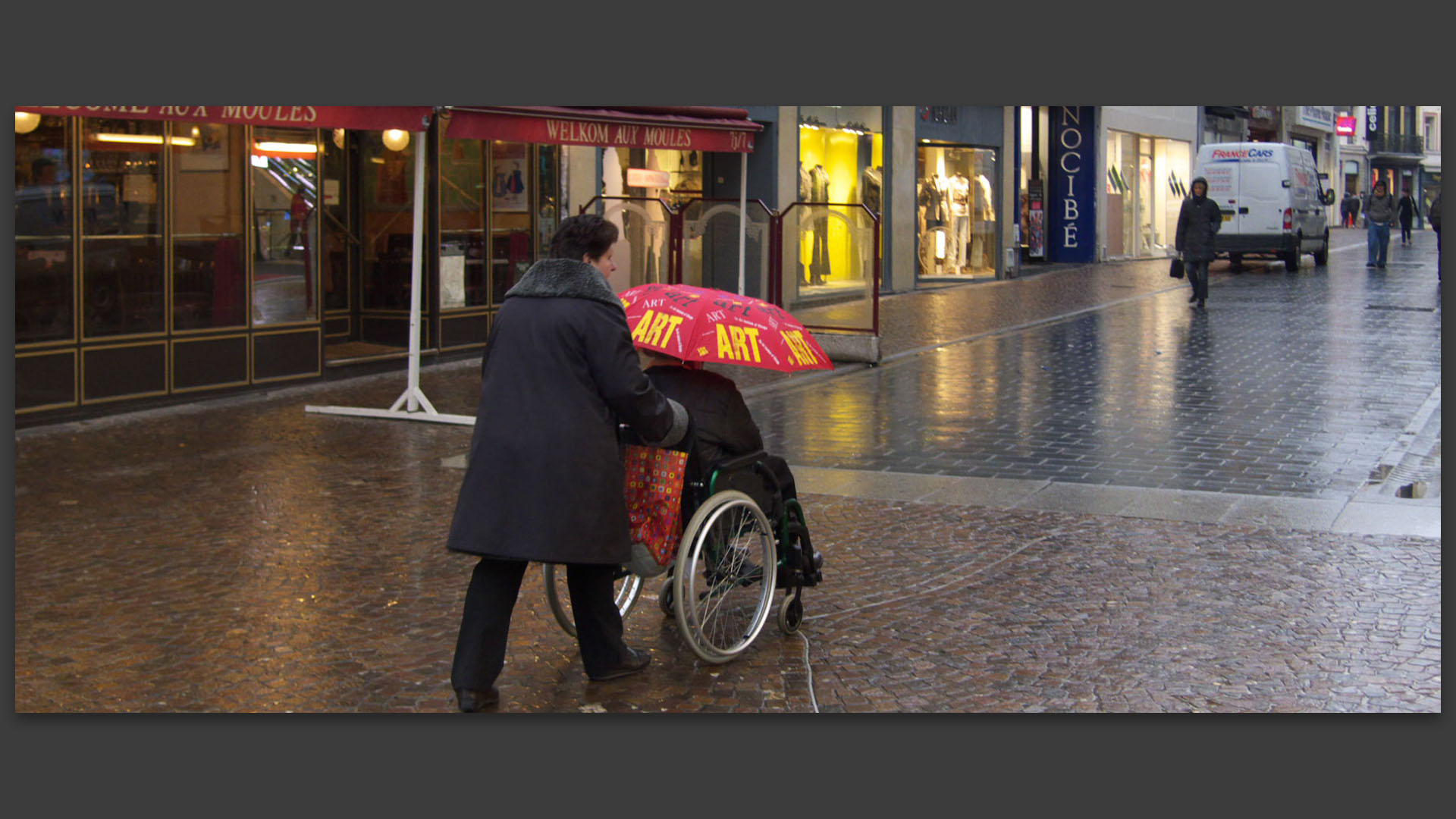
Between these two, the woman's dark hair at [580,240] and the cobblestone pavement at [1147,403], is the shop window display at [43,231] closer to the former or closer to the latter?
the cobblestone pavement at [1147,403]

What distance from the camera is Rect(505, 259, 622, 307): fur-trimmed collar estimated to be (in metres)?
4.93

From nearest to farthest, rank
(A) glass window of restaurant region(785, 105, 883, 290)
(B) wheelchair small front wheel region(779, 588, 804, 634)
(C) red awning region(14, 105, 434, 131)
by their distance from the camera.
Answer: (B) wheelchair small front wheel region(779, 588, 804, 634) → (C) red awning region(14, 105, 434, 131) → (A) glass window of restaurant region(785, 105, 883, 290)

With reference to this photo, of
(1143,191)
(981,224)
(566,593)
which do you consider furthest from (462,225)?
(1143,191)

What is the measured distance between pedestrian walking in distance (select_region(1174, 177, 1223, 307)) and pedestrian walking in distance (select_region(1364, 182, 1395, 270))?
732 cm

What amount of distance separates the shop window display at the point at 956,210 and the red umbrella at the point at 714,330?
21103mm

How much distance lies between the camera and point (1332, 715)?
5.03 m

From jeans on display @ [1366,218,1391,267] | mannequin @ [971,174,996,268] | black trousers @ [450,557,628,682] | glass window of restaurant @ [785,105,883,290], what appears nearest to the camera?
black trousers @ [450,557,628,682]

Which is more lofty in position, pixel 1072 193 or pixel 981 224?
pixel 1072 193

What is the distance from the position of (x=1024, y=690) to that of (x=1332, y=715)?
0.98 m

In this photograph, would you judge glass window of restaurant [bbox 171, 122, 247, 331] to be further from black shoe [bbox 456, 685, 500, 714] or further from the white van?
the white van

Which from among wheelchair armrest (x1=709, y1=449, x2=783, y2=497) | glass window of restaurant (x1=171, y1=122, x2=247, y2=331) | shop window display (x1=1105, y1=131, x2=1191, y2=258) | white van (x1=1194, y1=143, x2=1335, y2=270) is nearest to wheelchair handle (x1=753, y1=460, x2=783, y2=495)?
wheelchair armrest (x1=709, y1=449, x2=783, y2=497)

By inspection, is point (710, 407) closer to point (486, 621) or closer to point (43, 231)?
point (486, 621)

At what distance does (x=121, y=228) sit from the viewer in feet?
36.8

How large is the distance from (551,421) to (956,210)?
23408 mm
